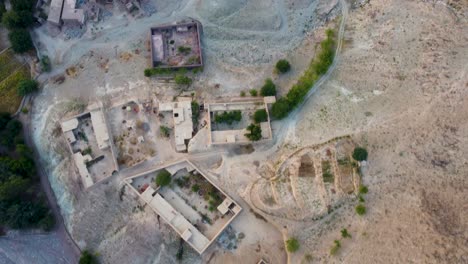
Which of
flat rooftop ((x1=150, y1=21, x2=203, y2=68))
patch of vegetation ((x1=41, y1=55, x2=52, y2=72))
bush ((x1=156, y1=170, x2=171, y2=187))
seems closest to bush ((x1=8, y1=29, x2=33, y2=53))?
patch of vegetation ((x1=41, y1=55, x2=52, y2=72))

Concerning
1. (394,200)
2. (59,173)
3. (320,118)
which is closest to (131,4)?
(59,173)

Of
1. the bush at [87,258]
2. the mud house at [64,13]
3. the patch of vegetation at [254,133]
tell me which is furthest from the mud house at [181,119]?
the mud house at [64,13]

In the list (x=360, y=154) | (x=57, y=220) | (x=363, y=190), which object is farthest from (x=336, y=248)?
(x=57, y=220)

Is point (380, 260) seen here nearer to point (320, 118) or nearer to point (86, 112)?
point (320, 118)

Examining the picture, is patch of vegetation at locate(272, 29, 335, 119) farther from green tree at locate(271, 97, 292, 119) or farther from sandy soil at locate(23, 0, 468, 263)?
sandy soil at locate(23, 0, 468, 263)

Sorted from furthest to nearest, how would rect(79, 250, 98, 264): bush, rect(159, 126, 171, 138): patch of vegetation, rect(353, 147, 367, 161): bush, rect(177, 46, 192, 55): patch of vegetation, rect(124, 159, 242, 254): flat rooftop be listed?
1. rect(177, 46, 192, 55): patch of vegetation
2. rect(159, 126, 171, 138): patch of vegetation
3. rect(124, 159, 242, 254): flat rooftop
4. rect(79, 250, 98, 264): bush
5. rect(353, 147, 367, 161): bush
